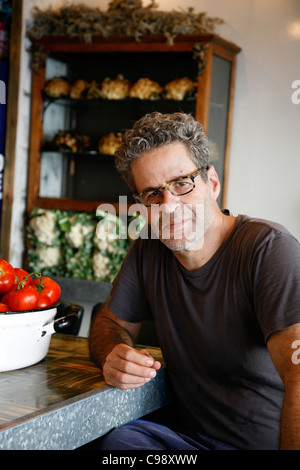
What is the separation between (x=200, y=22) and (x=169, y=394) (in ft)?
8.27

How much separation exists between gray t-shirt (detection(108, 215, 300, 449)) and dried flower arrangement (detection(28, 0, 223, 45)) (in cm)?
222

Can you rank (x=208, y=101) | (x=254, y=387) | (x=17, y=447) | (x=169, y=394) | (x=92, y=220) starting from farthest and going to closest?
(x=92, y=220) → (x=208, y=101) → (x=169, y=394) → (x=254, y=387) → (x=17, y=447)

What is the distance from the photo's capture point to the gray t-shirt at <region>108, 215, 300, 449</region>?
1.42m

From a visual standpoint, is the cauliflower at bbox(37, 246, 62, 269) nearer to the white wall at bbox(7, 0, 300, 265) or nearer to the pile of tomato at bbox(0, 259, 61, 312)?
the white wall at bbox(7, 0, 300, 265)

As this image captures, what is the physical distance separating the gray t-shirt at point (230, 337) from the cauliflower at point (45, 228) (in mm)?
2331

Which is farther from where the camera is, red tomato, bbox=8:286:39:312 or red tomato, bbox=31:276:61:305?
red tomato, bbox=31:276:61:305

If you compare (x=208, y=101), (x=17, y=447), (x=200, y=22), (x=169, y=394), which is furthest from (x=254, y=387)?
(x=200, y=22)

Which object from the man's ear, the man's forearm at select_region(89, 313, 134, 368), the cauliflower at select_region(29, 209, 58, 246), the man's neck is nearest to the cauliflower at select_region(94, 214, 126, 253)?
the cauliflower at select_region(29, 209, 58, 246)

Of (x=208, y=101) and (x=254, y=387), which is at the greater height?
(x=208, y=101)

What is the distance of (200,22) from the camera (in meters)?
3.47

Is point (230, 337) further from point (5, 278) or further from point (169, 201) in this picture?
point (5, 278)

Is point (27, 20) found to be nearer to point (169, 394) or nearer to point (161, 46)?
point (161, 46)

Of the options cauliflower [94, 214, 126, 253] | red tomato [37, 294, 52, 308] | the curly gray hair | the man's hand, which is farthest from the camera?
cauliflower [94, 214, 126, 253]

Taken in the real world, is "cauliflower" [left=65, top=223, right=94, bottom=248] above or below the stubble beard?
below
